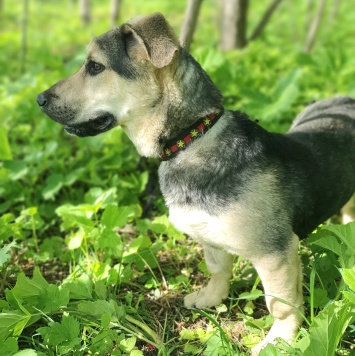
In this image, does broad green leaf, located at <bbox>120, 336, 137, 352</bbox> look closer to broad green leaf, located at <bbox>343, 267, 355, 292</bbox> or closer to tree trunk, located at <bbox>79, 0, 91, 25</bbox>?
broad green leaf, located at <bbox>343, 267, 355, 292</bbox>

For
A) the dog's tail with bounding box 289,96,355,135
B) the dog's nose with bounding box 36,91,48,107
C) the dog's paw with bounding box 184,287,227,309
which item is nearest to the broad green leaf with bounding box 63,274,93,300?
the dog's paw with bounding box 184,287,227,309

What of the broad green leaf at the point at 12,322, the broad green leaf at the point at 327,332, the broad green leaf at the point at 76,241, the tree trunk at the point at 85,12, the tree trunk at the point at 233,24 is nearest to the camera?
the broad green leaf at the point at 327,332

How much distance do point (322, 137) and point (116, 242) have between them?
1.80 metres

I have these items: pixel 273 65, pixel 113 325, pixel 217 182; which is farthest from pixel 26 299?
pixel 273 65

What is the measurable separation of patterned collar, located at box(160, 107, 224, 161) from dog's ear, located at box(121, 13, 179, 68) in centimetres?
44

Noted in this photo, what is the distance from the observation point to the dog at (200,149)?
2.91 meters

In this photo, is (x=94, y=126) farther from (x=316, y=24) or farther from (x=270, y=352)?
(x=316, y=24)

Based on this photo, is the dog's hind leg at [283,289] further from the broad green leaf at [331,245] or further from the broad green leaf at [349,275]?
the broad green leaf at [349,275]

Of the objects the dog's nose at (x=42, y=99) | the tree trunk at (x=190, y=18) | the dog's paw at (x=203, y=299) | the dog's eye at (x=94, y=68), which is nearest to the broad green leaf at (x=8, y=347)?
the dog's paw at (x=203, y=299)

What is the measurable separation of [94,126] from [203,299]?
1.54 meters

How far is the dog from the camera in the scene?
Answer: 291 centimetres

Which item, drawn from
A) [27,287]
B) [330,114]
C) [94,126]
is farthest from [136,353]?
[330,114]

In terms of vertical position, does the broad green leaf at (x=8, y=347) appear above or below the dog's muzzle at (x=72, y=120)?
below

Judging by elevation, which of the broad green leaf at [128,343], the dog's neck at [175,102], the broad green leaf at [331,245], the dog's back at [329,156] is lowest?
the broad green leaf at [128,343]
